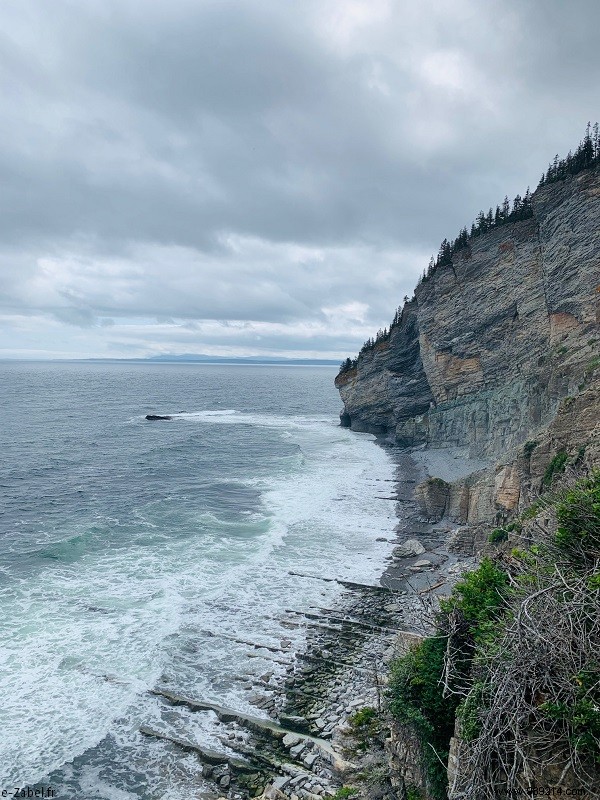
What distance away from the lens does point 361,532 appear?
32.9 meters

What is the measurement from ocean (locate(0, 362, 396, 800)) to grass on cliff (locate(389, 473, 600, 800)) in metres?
8.02

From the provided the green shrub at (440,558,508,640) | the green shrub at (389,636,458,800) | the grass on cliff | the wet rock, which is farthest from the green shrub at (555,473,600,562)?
the wet rock

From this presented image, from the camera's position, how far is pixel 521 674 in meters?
7.37

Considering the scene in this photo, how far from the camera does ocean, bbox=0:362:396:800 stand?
15195 mm

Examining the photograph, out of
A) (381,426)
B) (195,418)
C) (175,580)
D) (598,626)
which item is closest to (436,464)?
(381,426)

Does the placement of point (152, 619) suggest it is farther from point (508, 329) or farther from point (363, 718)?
point (508, 329)

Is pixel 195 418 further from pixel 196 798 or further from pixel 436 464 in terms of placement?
pixel 196 798

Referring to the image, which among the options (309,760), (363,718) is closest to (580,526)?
(363,718)

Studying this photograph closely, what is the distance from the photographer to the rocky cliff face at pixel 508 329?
34281 mm

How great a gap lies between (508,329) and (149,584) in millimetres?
35471

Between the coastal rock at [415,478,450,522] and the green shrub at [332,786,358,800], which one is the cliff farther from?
the green shrub at [332,786,358,800]

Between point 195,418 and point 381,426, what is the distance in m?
36.3

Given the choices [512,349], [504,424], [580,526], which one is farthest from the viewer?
[512,349]

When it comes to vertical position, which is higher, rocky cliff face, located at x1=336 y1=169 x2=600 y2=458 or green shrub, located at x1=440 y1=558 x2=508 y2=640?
rocky cliff face, located at x1=336 y1=169 x2=600 y2=458
